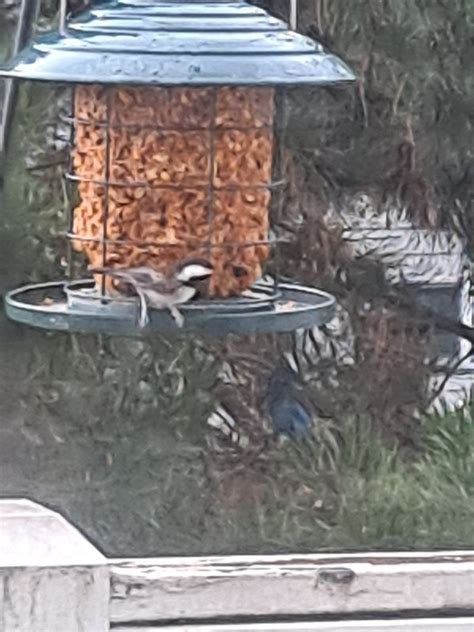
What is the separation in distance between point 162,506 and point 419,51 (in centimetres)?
84

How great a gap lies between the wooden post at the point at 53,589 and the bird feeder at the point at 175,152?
0.25 meters

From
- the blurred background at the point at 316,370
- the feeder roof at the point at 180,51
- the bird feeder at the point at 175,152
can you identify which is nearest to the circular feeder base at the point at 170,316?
the bird feeder at the point at 175,152

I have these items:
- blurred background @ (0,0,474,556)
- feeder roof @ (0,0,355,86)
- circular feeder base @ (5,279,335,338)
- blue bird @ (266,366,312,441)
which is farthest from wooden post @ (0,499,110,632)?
blue bird @ (266,366,312,441)

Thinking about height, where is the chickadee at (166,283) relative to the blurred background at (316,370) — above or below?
above

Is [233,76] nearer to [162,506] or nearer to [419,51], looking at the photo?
[419,51]

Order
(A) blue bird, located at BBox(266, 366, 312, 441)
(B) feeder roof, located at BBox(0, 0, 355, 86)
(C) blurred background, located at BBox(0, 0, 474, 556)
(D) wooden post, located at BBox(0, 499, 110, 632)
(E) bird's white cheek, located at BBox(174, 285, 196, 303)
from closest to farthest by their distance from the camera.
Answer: (B) feeder roof, located at BBox(0, 0, 355, 86)
(E) bird's white cheek, located at BBox(174, 285, 196, 303)
(D) wooden post, located at BBox(0, 499, 110, 632)
(C) blurred background, located at BBox(0, 0, 474, 556)
(A) blue bird, located at BBox(266, 366, 312, 441)

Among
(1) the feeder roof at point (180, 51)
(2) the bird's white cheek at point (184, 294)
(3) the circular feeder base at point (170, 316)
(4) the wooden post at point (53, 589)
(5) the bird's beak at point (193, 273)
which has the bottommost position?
(4) the wooden post at point (53, 589)

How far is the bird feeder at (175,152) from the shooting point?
5.24ft

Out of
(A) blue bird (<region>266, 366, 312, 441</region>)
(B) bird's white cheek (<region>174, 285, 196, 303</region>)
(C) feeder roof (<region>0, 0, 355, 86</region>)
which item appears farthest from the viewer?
(A) blue bird (<region>266, 366, 312, 441</region>)

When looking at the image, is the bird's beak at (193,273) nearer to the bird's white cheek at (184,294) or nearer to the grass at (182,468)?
the bird's white cheek at (184,294)

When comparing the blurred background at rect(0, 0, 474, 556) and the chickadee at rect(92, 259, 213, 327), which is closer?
the chickadee at rect(92, 259, 213, 327)

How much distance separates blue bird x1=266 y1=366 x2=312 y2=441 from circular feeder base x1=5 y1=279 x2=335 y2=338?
1.23 m

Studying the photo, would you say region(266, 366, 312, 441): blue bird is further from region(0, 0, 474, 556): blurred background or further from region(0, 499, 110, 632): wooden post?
region(0, 499, 110, 632): wooden post

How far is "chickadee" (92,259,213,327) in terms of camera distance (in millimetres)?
1653
